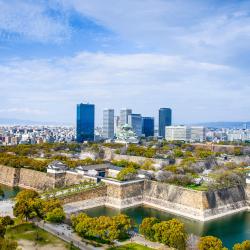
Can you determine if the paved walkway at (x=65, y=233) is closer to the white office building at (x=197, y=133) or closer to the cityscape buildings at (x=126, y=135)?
the cityscape buildings at (x=126, y=135)

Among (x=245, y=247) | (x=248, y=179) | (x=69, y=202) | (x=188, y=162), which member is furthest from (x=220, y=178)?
(x=245, y=247)

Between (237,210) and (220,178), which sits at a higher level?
(220,178)

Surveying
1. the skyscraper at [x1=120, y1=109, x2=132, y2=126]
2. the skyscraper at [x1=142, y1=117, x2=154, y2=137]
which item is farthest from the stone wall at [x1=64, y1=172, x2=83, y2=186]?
the skyscraper at [x1=120, y1=109, x2=132, y2=126]

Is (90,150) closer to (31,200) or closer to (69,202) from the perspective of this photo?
(69,202)

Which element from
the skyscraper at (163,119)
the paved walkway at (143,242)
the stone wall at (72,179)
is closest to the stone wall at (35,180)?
the stone wall at (72,179)

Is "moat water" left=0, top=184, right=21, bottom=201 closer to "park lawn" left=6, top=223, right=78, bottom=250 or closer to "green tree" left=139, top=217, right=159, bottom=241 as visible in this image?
"park lawn" left=6, top=223, right=78, bottom=250

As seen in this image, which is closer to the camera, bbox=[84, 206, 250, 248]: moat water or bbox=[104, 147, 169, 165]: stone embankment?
bbox=[84, 206, 250, 248]: moat water

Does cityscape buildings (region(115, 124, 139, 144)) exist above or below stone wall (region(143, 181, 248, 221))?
above
